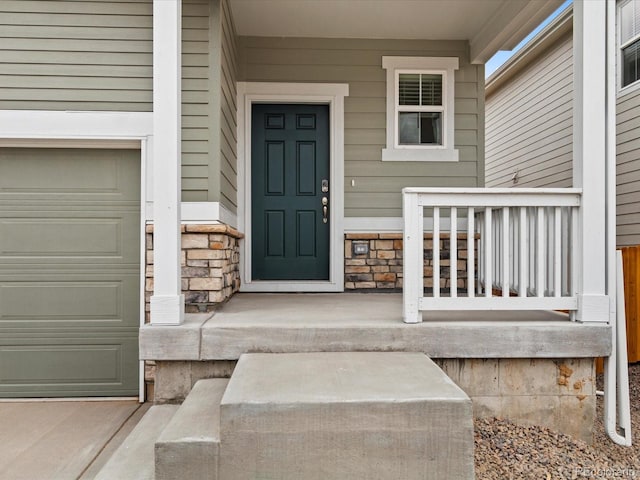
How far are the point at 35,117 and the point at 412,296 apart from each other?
111 inches

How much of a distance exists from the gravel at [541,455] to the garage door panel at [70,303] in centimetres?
244

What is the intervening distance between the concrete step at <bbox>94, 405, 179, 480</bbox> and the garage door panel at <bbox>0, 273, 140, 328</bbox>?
108 centimetres

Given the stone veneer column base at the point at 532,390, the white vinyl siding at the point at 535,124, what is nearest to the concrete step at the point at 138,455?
the stone veneer column base at the point at 532,390

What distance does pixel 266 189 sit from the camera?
4.43m

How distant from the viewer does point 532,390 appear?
2645 mm

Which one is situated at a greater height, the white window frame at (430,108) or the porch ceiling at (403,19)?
the porch ceiling at (403,19)

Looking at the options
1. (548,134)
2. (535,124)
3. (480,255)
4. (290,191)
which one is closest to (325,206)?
(290,191)

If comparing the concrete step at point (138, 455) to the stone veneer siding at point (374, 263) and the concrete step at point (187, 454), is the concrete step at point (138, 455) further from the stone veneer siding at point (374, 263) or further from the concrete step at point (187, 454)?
the stone veneer siding at point (374, 263)

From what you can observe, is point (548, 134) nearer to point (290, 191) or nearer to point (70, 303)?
point (290, 191)

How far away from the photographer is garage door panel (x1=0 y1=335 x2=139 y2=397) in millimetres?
3252

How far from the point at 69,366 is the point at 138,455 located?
61.4 inches

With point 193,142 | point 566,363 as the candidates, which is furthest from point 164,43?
point 566,363

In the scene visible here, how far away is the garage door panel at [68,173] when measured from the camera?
3277mm

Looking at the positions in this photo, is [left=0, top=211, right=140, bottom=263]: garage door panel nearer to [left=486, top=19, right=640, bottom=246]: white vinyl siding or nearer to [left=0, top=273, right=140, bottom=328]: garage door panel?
[left=0, top=273, right=140, bottom=328]: garage door panel
